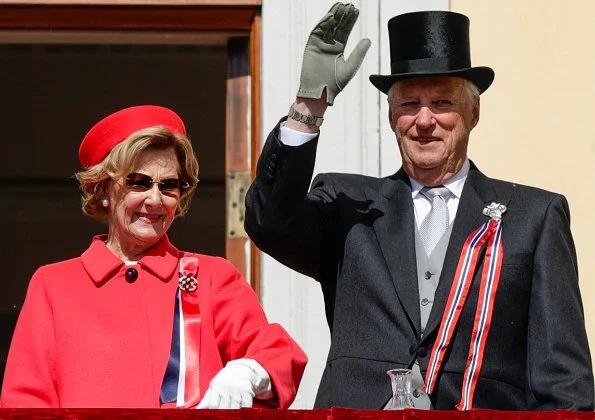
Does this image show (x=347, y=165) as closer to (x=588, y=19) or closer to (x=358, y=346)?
(x=588, y=19)

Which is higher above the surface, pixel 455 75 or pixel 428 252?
pixel 455 75

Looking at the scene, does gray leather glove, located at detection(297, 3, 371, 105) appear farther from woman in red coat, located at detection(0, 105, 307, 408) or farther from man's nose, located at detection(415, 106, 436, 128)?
woman in red coat, located at detection(0, 105, 307, 408)

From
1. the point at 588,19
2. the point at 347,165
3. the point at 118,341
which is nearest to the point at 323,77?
the point at 118,341

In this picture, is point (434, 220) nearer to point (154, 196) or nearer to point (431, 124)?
point (431, 124)

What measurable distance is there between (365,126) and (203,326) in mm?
1434

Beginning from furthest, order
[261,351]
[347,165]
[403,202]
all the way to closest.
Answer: [347,165]
[403,202]
[261,351]

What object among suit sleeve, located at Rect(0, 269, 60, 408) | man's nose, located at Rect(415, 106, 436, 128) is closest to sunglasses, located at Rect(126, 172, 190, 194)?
suit sleeve, located at Rect(0, 269, 60, 408)

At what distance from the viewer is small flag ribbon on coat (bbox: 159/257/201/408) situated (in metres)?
3.83

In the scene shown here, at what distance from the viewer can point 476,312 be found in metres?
3.92

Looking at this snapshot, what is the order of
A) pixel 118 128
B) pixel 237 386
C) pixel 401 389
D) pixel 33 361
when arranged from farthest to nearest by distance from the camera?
pixel 118 128 → pixel 33 361 → pixel 237 386 → pixel 401 389

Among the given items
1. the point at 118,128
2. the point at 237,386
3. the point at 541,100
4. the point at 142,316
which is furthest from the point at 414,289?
the point at 541,100

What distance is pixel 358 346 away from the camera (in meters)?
3.98

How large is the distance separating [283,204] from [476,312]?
0.51 m

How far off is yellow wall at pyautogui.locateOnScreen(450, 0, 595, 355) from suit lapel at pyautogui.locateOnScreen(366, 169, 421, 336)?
1.08 m
